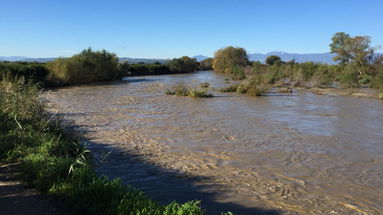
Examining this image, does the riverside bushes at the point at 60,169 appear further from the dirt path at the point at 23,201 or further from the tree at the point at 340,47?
the tree at the point at 340,47

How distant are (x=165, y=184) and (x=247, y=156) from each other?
121 inches

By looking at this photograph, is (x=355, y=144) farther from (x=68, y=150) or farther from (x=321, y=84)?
(x=321, y=84)

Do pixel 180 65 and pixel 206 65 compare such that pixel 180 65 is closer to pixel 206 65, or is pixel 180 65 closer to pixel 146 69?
pixel 146 69

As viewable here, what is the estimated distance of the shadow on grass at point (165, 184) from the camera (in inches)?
231

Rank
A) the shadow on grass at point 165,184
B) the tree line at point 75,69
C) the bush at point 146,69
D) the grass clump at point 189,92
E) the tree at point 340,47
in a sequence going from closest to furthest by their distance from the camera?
→ the shadow on grass at point 165,184
the grass clump at point 189,92
the tree line at point 75,69
the tree at point 340,47
the bush at point 146,69

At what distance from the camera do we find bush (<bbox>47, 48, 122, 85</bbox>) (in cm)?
3578

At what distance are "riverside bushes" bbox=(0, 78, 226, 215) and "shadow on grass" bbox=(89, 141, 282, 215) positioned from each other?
1.35 feet

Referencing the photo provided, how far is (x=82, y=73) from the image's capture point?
38844 mm

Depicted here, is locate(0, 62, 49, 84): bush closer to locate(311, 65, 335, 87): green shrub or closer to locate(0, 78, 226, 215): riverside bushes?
locate(0, 78, 226, 215): riverside bushes

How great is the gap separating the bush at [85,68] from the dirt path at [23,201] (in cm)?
3144

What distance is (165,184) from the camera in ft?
22.6

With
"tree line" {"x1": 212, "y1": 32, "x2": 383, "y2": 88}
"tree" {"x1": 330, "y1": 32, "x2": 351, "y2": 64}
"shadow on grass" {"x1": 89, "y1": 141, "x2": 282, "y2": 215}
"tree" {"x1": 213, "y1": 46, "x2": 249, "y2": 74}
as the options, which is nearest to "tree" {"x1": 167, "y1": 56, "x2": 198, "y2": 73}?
"tree" {"x1": 213, "y1": 46, "x2": 249, "y2": 74}

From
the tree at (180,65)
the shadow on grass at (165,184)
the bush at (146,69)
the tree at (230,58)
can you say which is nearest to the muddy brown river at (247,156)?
the shadow on grass at (165,184)

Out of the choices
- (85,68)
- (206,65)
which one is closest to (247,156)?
(85,68)
